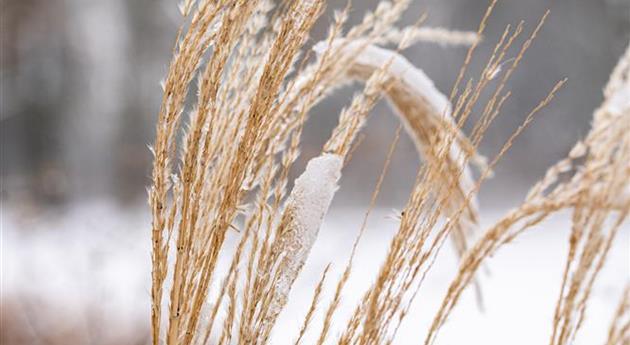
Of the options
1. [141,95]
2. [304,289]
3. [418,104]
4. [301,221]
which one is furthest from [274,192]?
[141,95]

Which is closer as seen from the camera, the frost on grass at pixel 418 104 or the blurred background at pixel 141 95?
the frost on grass at pixel 418 104

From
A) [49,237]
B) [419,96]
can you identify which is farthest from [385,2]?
[49,237]

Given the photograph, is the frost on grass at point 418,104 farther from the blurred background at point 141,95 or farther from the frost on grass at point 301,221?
the blurred background at point 141,95

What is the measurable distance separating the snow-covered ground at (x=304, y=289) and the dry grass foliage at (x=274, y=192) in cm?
50

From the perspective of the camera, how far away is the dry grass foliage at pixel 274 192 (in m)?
0.67

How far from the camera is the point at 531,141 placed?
31.9 feet

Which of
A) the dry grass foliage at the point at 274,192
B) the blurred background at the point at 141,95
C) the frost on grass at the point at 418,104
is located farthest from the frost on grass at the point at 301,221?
the blurred background at the point at 141,95

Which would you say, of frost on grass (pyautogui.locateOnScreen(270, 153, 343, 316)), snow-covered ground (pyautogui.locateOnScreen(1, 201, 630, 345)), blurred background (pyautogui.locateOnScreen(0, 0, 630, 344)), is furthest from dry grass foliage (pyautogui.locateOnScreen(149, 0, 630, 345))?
blurred background (pyautogui.locateOnScreen(0, 0, 630, 344))

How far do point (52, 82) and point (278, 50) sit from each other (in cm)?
906

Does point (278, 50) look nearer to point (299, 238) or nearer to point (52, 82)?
point (299, 238)

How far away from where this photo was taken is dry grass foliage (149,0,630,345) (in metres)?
0.67

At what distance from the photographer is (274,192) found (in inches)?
28.5

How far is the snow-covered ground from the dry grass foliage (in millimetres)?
504

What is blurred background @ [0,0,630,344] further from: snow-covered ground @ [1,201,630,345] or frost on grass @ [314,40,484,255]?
frost on grass @ [314,40,484,255]
